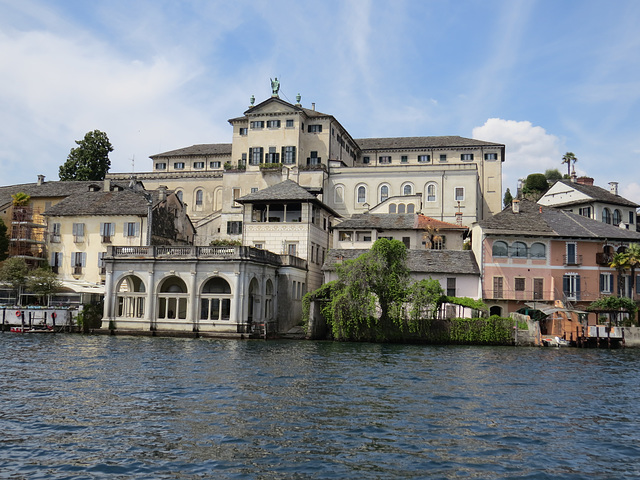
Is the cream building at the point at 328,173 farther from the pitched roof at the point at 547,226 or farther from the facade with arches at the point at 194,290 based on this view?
the facade with arches at the point at 194,290

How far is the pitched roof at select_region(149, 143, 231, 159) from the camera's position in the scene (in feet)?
309

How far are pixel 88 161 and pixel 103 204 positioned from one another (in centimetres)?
2815

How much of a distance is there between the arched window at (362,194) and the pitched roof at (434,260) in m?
23.0

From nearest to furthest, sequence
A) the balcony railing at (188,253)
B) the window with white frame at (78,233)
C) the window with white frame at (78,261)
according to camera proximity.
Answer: the balcony railing at (188,253), the window with white frame at (78,261), the window with white frame at (78,233)

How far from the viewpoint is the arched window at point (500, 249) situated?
5372 cm

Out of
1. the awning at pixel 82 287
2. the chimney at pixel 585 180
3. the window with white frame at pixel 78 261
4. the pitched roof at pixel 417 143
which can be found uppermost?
the pitched roof at pixel 417 143

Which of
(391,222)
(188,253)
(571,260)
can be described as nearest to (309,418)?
(188,253)

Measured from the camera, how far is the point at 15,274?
56406 mm

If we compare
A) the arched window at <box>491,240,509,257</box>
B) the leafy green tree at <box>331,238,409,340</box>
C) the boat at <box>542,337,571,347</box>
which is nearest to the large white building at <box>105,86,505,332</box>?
the arched window at <box>491,240,509,257</box>

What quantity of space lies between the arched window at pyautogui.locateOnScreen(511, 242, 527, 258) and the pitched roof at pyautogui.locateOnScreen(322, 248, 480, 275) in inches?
125

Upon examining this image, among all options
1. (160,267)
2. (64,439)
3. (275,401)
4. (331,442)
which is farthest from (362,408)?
(160,267)

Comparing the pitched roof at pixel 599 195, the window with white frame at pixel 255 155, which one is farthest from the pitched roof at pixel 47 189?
the pitched roof at pixel 599 195

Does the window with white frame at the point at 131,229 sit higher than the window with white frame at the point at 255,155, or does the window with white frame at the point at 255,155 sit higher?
the window with white frame at the point at 255,155

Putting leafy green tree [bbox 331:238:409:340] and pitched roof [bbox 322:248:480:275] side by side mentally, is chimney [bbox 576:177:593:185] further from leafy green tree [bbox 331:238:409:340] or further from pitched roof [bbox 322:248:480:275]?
leafy green tree [bbox 331:238:409:340]
